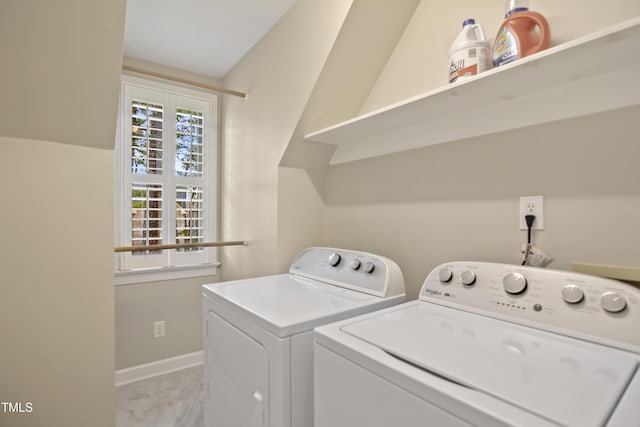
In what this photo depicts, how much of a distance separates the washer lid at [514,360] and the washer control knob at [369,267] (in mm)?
378

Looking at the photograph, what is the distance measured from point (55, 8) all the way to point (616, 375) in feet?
6.26

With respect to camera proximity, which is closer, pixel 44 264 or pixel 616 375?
pixel 616 375

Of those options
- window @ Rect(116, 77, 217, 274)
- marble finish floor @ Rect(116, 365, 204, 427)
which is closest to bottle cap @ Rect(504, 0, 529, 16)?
window @ Rect(116, 77, 217, 274)

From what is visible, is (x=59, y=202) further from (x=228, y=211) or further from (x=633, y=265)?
(x=633, y=265)

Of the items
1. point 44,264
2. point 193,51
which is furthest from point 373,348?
point 193,51

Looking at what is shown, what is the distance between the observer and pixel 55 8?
1.11 meters

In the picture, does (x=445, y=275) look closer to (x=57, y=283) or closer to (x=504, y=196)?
(x=504, y=196)

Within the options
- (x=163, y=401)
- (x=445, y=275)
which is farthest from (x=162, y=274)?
(x=445, y=275)

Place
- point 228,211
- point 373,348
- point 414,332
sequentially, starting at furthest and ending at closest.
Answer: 1. point 228,211
2. point 414,332
3. point 373,348

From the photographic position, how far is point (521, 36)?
40.1 inches

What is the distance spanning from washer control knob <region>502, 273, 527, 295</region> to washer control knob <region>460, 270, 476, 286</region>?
0.31ft

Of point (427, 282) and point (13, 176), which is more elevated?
point (13, 176)

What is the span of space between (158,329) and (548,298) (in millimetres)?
2502

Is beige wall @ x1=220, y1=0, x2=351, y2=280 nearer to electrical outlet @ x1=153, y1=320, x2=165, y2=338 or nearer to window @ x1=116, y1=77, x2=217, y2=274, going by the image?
window @ x1=116, y1=77, x2=217, y2=274
